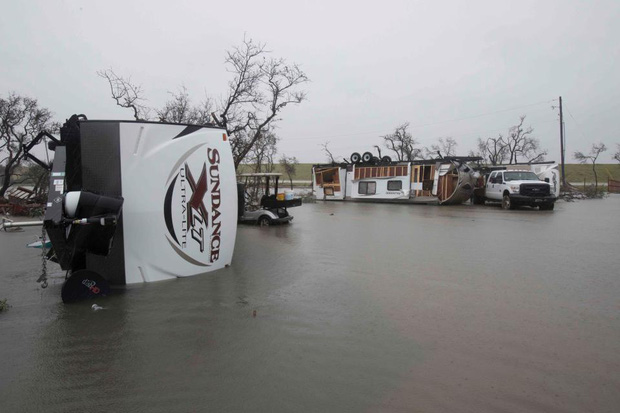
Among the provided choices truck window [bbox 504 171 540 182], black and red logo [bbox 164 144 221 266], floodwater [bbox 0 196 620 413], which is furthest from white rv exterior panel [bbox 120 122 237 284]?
truck window [bbox 504 171 540 182]

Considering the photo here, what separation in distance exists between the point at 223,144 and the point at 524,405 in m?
5.62

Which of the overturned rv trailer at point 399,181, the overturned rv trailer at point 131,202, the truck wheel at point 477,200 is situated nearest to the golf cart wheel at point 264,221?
the overturned rv trailer at point 131,202

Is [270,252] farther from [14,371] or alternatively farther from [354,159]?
[354,159]

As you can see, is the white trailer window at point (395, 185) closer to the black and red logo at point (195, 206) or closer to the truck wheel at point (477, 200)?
the truck wheel at point (477, 200)

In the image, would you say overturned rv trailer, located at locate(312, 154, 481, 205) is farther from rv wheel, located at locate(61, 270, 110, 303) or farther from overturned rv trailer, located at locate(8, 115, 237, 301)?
rv wheel, located at locate(61, 270, 110, 303)

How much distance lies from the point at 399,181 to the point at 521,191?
756cm

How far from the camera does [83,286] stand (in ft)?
18.0

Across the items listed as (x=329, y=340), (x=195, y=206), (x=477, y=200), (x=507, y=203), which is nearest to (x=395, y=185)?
(x=477, y=200)

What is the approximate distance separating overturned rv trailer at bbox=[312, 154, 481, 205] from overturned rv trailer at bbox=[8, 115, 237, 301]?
65.9 ft

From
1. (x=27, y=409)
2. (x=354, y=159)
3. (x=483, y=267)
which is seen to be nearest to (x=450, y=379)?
(x=27, y=409)

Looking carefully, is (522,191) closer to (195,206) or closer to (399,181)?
(399,181)

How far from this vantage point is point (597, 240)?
10.6 m

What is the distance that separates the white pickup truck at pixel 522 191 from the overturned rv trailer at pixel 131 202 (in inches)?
748

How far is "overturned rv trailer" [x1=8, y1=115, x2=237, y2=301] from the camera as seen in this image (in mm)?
5324
